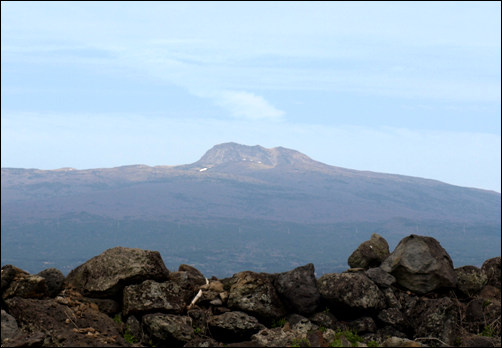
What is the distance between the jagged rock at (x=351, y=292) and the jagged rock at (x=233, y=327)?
2.75m

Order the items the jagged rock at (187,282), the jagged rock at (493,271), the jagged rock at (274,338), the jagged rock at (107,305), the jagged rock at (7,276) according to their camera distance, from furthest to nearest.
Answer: the jagged rock at (493,271)
the jagged rock at (187,282)
the jagged rock at (107,305)
the jagged rock at (7,276)
the jagged rock at (274,338)

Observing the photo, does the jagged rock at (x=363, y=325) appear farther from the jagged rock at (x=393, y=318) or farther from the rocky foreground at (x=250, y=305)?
the jagged rock at (x=393, y=318)

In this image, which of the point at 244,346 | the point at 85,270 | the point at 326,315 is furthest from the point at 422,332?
the point at 85,270

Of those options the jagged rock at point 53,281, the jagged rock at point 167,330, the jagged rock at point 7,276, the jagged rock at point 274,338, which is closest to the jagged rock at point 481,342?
the jagged rock at point 274,338

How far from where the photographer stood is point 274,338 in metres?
14.7

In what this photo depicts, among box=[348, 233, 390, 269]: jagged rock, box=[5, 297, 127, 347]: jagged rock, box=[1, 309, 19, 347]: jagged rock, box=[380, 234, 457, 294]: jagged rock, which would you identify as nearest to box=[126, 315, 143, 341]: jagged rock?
box=[5, 297, 127, 347]: jagged rock

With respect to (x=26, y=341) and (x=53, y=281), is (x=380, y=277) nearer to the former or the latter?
(x=53, y=281)

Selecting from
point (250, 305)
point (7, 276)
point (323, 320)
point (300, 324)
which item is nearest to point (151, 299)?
point (250, 305)

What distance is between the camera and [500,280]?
21.3m

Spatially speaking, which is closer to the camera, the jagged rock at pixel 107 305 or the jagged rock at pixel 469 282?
the jagged rock at pixel 107 305

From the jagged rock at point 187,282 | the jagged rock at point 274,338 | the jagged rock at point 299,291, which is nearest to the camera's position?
the jagged rock at point 274,338

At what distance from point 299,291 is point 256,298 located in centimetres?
139

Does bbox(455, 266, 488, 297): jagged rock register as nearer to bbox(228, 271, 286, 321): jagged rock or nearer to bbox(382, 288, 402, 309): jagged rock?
bbox(382, 288, 402, 309): jagged rock

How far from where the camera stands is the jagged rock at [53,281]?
16.7 metres
